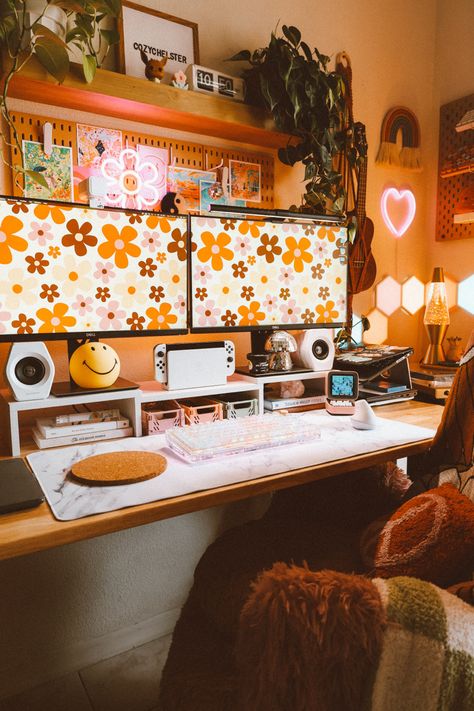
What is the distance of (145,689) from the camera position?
1.52 m

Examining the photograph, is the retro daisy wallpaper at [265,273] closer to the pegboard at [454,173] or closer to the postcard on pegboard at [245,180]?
the postcard on pegboard at [245,180]

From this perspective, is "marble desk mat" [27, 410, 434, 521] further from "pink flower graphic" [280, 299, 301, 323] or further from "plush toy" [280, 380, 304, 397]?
"pink flower graphic" [280, 299, 301, 323]

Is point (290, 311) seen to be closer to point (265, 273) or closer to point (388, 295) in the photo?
point (265, 273)

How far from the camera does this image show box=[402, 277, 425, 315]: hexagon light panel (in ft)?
7.82

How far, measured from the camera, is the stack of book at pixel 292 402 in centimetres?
159

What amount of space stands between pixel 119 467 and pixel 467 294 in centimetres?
183

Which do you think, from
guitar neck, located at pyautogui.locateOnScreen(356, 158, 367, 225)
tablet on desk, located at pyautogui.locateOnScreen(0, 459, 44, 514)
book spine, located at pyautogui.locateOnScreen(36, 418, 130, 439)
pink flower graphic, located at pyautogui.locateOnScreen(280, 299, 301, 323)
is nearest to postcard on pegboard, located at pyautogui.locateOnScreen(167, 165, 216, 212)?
pink flower graphic, located at pyautogui.locateOnScreen(280, 299, 301, 323)

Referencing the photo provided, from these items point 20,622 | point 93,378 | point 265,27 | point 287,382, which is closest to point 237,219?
point 287,382

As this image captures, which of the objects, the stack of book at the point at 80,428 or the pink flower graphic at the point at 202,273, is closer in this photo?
the stack of book at the point at 80,428

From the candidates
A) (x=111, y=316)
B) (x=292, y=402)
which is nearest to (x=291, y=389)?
(x=292, y=402)

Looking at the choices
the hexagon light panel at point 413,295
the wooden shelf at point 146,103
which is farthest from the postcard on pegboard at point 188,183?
the hexagon light panel at point 413,295

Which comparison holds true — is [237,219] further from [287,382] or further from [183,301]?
[287,382]

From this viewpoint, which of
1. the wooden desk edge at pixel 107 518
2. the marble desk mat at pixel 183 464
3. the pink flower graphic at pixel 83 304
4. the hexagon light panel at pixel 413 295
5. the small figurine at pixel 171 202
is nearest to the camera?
the wooden desk edge at pixel 107 518

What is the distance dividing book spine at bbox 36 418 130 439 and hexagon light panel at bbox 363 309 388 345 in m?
1.31
